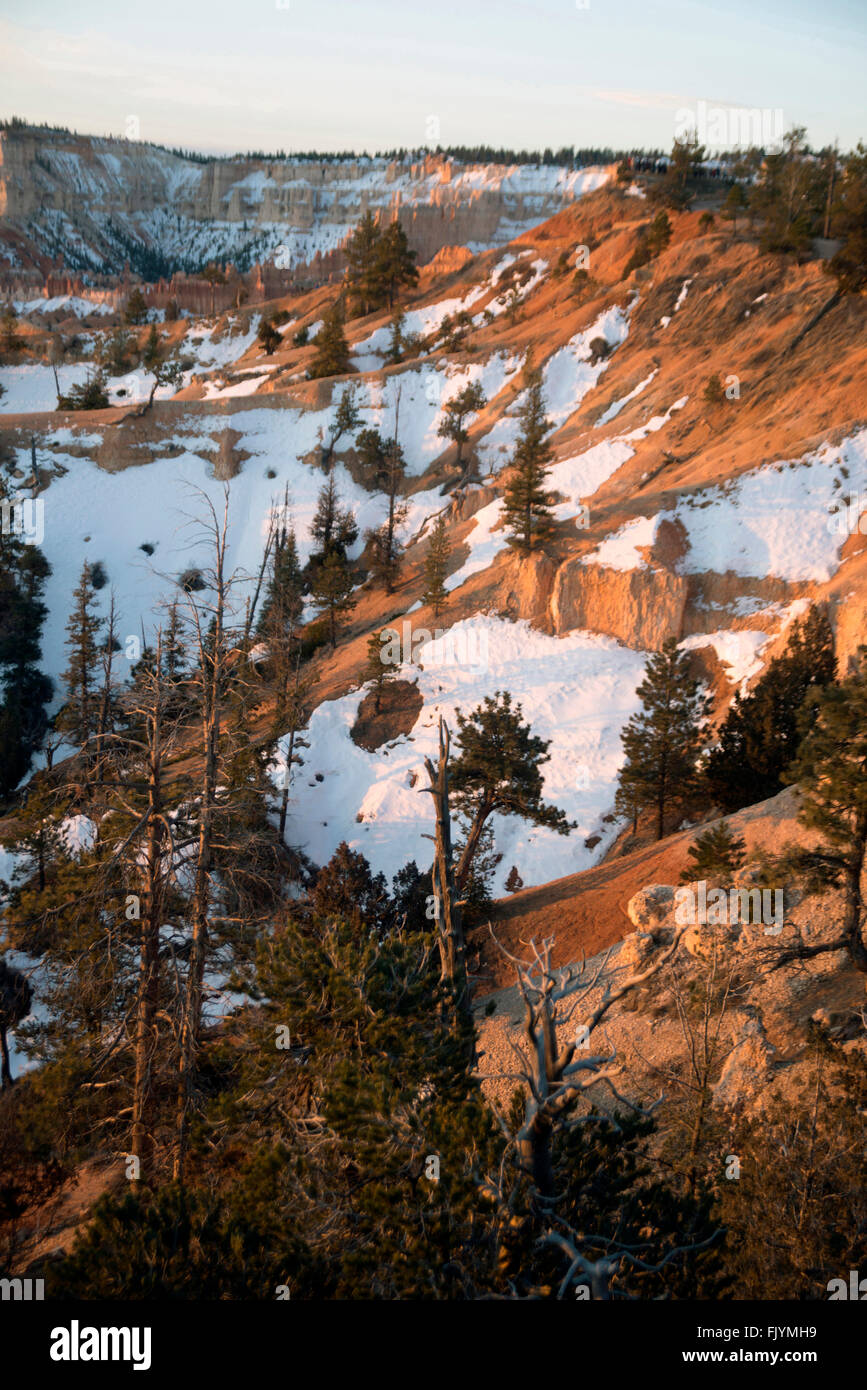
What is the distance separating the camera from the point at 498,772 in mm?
19594

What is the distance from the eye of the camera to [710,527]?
31.7 m

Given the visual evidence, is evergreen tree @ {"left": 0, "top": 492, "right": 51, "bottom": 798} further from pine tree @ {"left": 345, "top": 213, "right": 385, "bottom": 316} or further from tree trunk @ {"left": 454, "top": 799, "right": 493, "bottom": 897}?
pine tree @ {"left": 345, "top": 213, "right": 385, "bottom": 316}

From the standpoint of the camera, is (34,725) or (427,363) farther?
(427,363)

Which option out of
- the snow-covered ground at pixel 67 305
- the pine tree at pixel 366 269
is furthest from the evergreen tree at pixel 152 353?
the snow-covered ground at pixel 67 305

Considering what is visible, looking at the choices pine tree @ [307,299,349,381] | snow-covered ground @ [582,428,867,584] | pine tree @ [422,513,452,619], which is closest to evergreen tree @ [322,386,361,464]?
pine tree @ [307,299,349,381]

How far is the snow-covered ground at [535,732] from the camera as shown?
26.8m

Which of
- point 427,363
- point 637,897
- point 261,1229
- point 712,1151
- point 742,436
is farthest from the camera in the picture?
point 427,363

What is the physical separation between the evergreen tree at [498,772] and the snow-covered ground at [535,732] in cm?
572

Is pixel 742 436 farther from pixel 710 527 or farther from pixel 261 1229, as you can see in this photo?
pixel 261 1229

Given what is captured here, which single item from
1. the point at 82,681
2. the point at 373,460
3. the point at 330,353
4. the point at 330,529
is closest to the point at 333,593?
the point at 330,529

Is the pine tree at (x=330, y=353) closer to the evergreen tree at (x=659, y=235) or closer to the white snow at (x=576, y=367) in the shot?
the white snow at (x=576, y=367)

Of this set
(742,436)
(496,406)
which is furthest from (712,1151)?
(496,406)

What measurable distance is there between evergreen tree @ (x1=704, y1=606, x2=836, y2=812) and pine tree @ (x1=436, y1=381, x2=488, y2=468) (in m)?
36.4

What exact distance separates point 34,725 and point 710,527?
116 ft
